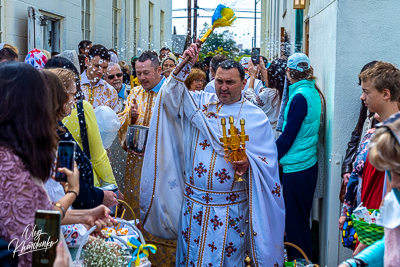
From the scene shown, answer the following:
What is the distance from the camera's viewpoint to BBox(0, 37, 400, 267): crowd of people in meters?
2.05

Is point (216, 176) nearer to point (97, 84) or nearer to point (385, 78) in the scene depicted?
point (385, 78)

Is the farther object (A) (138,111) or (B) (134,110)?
(A) (138,111)

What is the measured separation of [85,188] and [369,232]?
166cm

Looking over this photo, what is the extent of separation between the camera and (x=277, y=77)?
20.7 feet

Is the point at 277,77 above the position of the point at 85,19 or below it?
below

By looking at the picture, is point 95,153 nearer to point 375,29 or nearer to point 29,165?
point 29,165

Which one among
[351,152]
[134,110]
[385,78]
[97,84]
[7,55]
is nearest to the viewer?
[385,78]

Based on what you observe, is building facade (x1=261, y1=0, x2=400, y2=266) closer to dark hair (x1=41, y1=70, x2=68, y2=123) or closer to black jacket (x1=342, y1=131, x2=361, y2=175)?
black jacket (x1=342, y1=131, x2=361, y2=175)

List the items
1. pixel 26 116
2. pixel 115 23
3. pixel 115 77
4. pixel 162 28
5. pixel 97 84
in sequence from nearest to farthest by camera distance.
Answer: pixel 26 116 < pixel 97 84 < pixel 115 77 < pixel 115 23 < pixel 162 28

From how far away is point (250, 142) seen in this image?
416 cm

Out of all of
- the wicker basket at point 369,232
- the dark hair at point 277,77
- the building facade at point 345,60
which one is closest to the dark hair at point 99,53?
the dark hair at point 277,77

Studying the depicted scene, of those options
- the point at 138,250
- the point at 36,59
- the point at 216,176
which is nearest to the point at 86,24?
the point at 36,59

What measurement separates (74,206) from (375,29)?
3.03 metres

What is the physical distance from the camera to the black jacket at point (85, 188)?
10.1 ft
